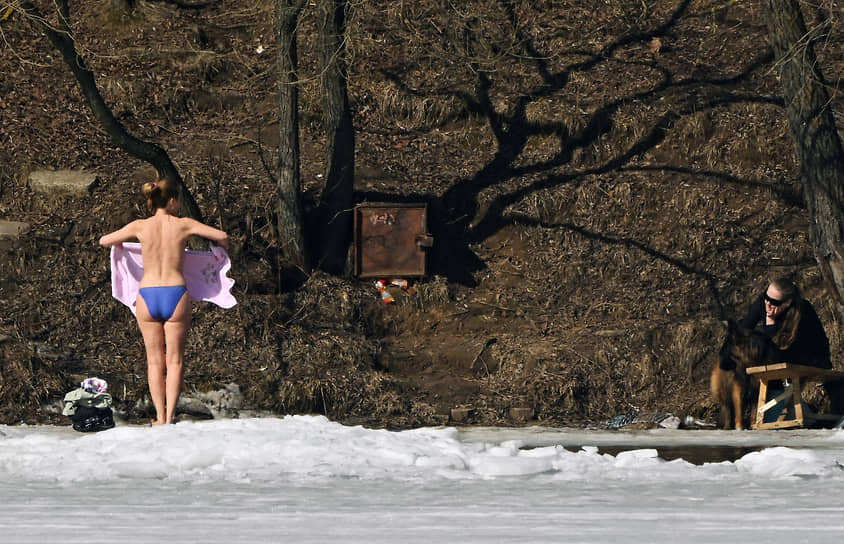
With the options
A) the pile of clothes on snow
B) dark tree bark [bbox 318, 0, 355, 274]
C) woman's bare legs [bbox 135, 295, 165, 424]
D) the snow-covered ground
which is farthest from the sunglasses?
dark tree bark [bbox 318, 0, 355, 274]

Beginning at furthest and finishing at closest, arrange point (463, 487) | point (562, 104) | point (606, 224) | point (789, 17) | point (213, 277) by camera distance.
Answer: point (562, 104)
point (606, 224)
point (789, 17)
point (213, 277)
point (463, 487)

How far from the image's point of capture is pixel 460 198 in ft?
61.1

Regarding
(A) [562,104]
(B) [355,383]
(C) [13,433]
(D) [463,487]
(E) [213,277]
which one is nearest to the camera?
(D) [463,487]

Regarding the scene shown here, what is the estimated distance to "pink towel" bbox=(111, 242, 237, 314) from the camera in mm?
11062

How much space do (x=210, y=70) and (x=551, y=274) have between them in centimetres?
664

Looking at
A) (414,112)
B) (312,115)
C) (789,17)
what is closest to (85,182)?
(312,115)

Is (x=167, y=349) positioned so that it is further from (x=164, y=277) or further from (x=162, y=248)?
(x=162, y=248)

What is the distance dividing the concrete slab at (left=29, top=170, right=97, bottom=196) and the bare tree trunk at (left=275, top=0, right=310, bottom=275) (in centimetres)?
296

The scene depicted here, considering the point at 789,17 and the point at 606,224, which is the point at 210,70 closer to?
the point at 606,224

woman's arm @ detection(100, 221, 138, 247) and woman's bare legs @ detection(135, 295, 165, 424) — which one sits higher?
woman's arm @ detection(100, 221, 138, 247)

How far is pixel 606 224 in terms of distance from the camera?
18.2 meters

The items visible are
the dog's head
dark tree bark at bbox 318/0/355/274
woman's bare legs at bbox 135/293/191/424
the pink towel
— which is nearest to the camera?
woman's bare legs at bbox 135/293/191/424

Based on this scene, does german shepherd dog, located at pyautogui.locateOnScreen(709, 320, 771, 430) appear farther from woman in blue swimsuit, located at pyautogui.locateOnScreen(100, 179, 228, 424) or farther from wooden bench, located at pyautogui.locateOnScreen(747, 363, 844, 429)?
woman in blue swimsuit, located at pyautogui.locateOnScreen(100, 179, 228, 424)

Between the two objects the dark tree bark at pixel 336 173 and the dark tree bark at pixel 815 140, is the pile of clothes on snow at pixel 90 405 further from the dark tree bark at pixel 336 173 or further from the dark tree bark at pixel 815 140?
the dark tree bark at pixel 815 140
